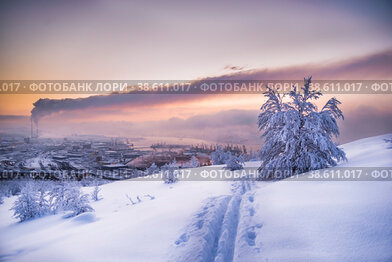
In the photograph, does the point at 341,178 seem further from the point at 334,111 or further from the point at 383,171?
the point at 334,111

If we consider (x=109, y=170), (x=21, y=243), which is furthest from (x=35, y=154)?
(x=21, y=243)

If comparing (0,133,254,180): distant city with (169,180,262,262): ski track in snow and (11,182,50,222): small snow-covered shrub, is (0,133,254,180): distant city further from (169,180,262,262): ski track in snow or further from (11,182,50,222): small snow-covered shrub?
(169,180,262,262): ski track in snow

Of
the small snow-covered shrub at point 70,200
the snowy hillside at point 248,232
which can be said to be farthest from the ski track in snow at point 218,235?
the small snow-covered shrub at point 70,200

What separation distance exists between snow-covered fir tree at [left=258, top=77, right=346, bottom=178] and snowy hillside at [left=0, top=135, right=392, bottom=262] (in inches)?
110

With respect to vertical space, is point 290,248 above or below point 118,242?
above

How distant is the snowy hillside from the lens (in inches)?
136

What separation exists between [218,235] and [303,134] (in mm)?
8074

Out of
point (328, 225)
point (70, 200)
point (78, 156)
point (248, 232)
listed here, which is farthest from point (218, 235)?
point (78, 156)

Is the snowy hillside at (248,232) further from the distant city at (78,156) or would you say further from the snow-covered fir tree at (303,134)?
the distant city at (78,156)

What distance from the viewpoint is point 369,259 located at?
2896 millimetres

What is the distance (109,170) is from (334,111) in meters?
29.2

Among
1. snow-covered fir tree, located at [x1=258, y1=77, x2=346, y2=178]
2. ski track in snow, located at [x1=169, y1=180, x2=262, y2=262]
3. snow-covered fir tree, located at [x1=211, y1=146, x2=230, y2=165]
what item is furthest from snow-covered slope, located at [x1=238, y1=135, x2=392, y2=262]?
snow-covered fir tree, located at [x1=211, y1=146, x2=230, y2=165]

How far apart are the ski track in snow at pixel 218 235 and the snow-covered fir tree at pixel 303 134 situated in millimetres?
4743

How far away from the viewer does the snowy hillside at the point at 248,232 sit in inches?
136
